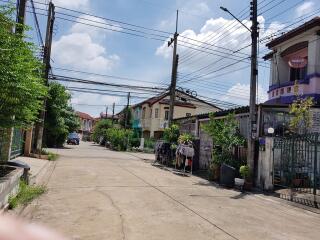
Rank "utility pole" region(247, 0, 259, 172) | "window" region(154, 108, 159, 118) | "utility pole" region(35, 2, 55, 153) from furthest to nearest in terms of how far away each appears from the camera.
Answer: "window" region(154, 108, 159, 118), "utility pole" region(35, 2, 55, 153), "utility pole" region(247, 0, 259, 172)

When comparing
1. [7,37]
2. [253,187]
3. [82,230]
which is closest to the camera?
[82,230]

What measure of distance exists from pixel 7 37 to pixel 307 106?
36.7 ft

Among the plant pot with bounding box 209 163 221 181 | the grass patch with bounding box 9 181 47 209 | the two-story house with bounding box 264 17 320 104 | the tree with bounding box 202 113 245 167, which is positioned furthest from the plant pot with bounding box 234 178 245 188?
the grass patch with bounding box 9 181 47 209

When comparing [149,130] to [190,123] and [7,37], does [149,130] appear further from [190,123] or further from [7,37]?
[7,37]

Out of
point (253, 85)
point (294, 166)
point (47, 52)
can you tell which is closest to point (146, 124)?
point (47, 52)

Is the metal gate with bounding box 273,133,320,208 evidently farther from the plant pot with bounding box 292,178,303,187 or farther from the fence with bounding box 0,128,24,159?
the fence with bounding box 0,128,24,159

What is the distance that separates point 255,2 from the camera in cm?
1664

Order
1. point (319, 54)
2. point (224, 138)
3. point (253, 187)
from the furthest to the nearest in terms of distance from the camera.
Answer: point (319, 54) < point (224, 138) < point (253, 187)

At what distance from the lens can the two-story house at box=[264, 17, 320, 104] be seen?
1989 cm

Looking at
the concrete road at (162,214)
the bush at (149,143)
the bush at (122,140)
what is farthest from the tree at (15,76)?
the bush at (149,143)

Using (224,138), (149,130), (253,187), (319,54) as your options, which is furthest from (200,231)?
(149,130)

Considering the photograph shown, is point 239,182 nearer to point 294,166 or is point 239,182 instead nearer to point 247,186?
point 247,186

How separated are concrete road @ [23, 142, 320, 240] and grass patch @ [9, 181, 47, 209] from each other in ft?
0.97

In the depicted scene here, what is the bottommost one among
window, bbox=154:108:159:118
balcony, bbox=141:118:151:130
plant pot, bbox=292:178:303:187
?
plant pot, bbox=292:178:303:187
